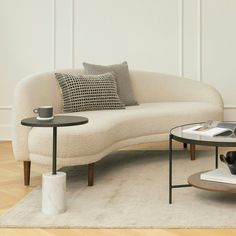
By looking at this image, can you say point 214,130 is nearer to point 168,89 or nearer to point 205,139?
point 205,139

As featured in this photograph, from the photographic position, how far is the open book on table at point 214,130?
2.61m

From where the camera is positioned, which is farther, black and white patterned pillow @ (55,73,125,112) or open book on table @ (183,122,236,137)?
black and white patterned pillow @ (55,73,125,112)

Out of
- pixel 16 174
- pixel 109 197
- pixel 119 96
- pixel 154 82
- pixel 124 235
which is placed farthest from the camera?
pixel 154 82

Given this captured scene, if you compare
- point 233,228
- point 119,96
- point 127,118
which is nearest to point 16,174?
point 127,118

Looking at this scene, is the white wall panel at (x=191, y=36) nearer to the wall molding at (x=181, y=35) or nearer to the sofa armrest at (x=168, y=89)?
the wall molding at (x=181, y=35)

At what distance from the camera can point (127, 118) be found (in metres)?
3.54

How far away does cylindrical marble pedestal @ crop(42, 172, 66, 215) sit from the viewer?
2379mm

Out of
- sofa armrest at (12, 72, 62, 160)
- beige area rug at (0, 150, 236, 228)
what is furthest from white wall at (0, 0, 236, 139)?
beige area rug at (0, 150, 236, 228)

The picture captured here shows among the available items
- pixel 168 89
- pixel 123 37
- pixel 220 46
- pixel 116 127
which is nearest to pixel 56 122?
pixel 116 127

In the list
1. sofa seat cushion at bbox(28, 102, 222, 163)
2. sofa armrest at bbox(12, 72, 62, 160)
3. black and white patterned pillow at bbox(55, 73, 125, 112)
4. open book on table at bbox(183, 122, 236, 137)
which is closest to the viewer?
open book on table at bbox(183, 122, 236, 137)

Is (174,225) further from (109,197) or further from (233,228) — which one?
(109,197)

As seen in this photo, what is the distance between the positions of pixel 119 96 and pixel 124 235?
2240 millimetres

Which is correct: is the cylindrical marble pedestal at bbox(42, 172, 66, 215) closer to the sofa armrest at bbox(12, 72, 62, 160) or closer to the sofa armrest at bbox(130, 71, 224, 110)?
the sofa armrest at bbox(12, 72, 62, 160)

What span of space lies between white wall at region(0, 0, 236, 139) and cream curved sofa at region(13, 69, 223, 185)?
28.9 inches
